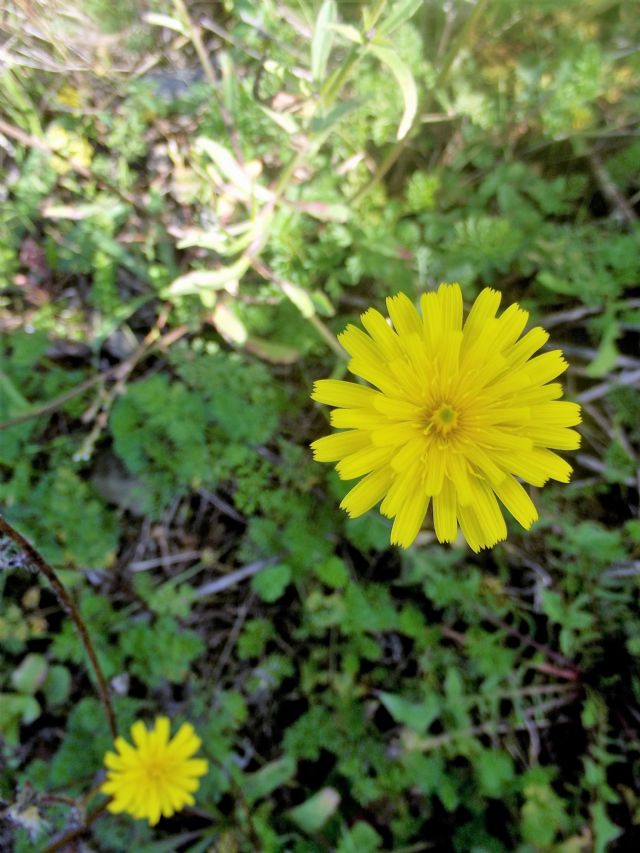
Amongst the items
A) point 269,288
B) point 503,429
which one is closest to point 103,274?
point 269,288

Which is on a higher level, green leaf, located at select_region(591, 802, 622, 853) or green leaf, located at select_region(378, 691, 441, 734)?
green leaf, located at select_region(378, 691, 441, 734)

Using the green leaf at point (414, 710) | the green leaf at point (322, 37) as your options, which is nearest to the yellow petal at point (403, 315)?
the green leaf at point (322, 37)

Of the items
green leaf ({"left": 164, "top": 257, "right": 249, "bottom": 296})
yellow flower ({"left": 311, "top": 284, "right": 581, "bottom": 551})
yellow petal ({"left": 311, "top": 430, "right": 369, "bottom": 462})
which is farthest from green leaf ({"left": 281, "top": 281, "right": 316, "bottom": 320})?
yellow petal ({"left": 311, "top": 430, "right": 369, "bottom": 462})

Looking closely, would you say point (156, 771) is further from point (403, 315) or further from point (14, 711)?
point (403, 315)

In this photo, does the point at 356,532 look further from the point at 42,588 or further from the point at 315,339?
the point at 42,588

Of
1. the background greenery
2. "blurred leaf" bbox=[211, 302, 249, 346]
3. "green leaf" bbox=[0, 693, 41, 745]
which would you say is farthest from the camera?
"green leaf" bbox=[0, 693, 41, 745]

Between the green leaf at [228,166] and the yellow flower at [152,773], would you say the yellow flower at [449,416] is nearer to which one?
the green leaf at [228,166]

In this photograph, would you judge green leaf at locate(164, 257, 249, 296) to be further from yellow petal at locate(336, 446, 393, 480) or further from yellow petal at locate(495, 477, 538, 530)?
yellow petal at locate(495, 477, 538, 530)
